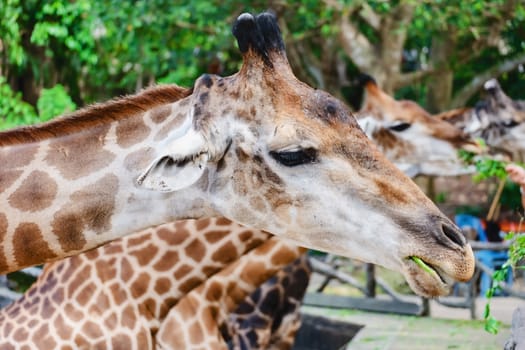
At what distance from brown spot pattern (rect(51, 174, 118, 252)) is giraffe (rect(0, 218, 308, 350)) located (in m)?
0.93

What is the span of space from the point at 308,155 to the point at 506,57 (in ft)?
36.5

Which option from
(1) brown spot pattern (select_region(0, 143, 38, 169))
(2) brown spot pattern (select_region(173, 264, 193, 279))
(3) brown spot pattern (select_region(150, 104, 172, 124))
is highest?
(3) brown spot pattern (select_region(150, 104, 172, 124))

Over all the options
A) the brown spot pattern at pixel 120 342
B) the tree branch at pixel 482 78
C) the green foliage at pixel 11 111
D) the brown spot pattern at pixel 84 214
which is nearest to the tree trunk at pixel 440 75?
the tree branch at pixel 482 78

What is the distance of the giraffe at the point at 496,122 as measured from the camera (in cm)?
820

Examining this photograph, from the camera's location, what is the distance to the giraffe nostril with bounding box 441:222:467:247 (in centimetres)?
243

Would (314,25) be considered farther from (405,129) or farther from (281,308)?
(281,308)

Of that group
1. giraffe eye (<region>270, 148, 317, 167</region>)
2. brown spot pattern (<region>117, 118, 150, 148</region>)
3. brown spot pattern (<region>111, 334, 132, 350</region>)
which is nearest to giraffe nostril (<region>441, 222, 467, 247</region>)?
giraffe eye (<region>270, 148, 317, 167</region>)

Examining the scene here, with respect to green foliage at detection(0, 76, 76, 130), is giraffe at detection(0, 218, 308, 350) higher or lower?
higher

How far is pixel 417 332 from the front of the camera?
672cm

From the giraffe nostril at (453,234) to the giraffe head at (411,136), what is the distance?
4.74 m

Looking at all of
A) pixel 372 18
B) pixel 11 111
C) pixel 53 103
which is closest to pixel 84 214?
pixel 53 103

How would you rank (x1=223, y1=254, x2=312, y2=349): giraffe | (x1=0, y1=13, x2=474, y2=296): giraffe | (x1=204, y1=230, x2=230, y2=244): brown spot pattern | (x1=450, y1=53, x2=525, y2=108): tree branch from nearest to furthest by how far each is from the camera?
1. (x1=0, y1=13, x2=474, y2=296): giraffe
2. (x1=204, y1=230, x2=230, y2=244): brown spot pattern
3. (x1=223, y1=254, x2=312, y2=349): giraffe
4. (x1=450, y1=53, x2=525, y2=108): tree branch

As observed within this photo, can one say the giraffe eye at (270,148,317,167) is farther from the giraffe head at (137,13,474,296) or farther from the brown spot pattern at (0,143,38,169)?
the brown spot pattern at (0,143,38,169)

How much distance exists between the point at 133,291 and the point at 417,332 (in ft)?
12.1
